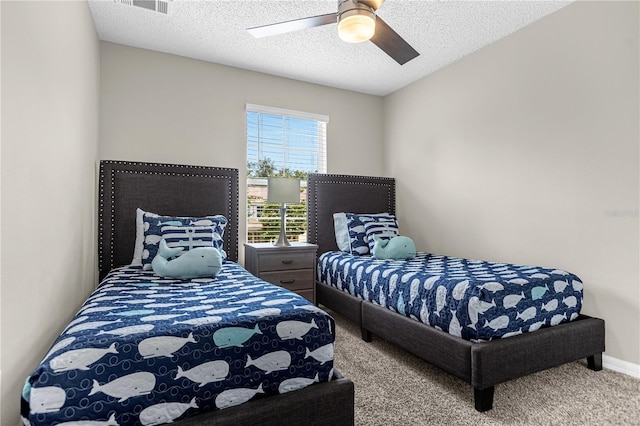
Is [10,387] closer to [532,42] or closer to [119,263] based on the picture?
[119,263]

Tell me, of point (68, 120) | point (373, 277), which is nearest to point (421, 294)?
point (373, 277)

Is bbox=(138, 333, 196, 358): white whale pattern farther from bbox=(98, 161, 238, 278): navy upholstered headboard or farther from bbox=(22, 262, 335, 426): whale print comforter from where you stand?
bbox=(98, 161, 238, 278): navy upholstered headboard

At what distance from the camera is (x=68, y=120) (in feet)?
6.57

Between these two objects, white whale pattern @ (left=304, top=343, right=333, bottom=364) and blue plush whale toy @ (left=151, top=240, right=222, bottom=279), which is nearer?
white whale pattern @ (left=304, top=343, right=333, bottom=364)

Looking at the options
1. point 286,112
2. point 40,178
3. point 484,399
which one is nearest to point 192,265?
point 40,178

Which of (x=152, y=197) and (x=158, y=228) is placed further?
(x=152, y=197)

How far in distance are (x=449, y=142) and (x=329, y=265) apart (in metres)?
1.82

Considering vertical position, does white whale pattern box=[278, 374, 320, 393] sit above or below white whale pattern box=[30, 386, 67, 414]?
below

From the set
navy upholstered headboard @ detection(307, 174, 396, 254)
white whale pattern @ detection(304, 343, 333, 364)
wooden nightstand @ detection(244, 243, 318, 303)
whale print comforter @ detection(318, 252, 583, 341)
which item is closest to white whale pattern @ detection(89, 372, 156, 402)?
white whale pattern @ detection(304, 343, 333, 364)

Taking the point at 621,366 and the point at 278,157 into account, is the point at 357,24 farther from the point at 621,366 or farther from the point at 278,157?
the point at 621,366

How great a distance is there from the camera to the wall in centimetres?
320

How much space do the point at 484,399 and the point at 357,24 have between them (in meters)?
2.10

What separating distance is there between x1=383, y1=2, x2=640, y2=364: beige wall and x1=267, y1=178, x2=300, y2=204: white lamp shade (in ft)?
5.18

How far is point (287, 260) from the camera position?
3.30 meters
